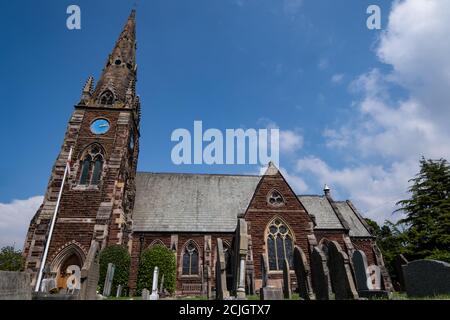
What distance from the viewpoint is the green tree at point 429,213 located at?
A: 23.7 m

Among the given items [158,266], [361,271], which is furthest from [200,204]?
[361,271]

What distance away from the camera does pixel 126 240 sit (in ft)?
63.3

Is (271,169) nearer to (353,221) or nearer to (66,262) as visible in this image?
(353,221)

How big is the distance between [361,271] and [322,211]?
1357cm

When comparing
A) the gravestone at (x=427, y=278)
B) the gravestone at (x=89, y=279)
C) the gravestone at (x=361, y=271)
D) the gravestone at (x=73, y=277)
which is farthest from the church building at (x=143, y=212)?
the gravestone at (x=427, y=278)

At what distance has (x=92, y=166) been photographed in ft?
66.0

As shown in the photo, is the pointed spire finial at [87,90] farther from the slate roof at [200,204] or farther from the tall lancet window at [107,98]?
the slate roof at [200,204]

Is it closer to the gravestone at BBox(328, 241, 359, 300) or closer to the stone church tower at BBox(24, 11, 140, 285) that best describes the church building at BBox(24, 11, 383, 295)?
the stone church tower at BBox(24, 11, 140, 285)

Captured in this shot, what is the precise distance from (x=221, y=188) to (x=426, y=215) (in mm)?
20336

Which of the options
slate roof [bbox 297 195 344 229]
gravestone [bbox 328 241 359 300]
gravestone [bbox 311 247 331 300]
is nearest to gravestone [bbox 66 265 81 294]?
gravestone [bbox 311 247 331 300]

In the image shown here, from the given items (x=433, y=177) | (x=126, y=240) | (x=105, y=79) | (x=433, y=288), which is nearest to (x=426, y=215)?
(x=433, y=177)

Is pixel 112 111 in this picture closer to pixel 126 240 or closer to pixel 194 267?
pixel 126 240

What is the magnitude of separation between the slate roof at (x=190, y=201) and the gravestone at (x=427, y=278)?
12.8m

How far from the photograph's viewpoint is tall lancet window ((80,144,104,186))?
19641 millimetres
